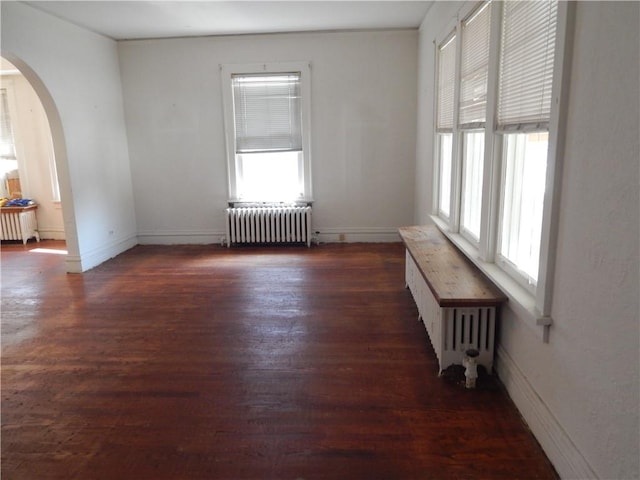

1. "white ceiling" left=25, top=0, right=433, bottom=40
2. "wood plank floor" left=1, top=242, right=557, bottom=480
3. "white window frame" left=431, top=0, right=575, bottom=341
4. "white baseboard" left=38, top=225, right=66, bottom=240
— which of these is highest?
"white ceiling" left=25, top=0, right=433, bottom=40

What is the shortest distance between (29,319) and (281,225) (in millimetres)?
3358

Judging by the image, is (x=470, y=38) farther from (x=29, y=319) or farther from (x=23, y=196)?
(x=23, y=196)

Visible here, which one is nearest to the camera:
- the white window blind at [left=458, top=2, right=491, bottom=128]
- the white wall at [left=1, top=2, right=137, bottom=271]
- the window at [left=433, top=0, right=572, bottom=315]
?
the window at [left=433, top=0, right=572, bottom=315]

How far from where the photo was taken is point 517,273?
8.25 feet

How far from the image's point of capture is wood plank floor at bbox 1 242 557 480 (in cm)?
211

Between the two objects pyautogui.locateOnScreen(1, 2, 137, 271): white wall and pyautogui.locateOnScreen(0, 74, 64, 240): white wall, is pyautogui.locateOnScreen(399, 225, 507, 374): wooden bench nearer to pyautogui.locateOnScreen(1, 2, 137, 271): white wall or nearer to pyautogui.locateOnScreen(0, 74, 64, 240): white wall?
pyautogui.locateOnScreen(1, 2, 137, 271): white wall

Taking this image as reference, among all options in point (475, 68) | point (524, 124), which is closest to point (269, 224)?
point (475, 68)

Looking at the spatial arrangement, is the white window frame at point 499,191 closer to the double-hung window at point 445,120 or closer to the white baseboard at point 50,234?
the double-hung window at point 445,120

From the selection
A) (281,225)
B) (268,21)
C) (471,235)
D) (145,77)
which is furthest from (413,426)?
(145,77)

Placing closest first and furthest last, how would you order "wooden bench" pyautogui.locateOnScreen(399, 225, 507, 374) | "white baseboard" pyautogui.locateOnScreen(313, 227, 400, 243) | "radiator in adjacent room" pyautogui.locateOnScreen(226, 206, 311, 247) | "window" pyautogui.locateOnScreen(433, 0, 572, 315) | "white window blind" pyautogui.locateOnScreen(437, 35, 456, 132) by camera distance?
"window" pyautogui.locateOnScreen(433, 0, 572, 315)
"wooden bench" pyautogui.locateOnScreen(399, 225, 507, 374)
"white window blind" pyautogui.locateOnScreen(437, 35, 456, 132)
"radiator in adjacent room" pyautogui.locateOnScreen(226, 206, 311, 247)
"white baseboard" pyautogui.locateOnScreen(313, 227, 400, 243)

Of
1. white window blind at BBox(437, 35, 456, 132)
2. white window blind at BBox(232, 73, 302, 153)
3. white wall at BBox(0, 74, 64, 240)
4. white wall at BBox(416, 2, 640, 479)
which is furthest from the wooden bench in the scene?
white wall at BBox(0, 74, 64, 240)

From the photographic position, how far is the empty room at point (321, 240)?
181 centimetres

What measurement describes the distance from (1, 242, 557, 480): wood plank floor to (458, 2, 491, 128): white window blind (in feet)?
5.67

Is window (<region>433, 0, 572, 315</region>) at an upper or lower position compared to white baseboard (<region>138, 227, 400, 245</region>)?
upper
